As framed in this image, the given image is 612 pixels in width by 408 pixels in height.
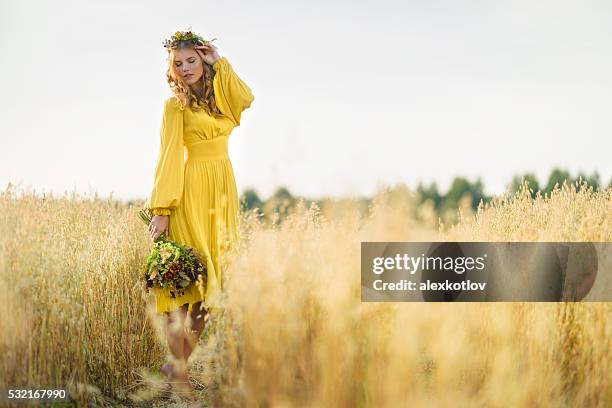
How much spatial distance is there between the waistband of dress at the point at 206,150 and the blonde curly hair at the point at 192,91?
0.54ft

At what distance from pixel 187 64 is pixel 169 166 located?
60 cm

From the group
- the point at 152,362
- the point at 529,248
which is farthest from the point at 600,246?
the point at 152,362

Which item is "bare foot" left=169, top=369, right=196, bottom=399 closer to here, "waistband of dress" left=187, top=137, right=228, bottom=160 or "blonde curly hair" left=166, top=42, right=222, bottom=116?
"waistband of dress" left=187, top=137, right=228, bottom=160

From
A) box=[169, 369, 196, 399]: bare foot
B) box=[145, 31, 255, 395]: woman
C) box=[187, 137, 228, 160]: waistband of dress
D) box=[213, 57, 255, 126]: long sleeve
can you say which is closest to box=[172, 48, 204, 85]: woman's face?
box=[145, 31, 255, 395]: woman

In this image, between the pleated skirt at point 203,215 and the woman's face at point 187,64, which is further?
the woman's face at point 187,64

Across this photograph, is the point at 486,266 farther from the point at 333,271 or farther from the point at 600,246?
the point at 333,271

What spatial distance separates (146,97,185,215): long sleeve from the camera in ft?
10.8

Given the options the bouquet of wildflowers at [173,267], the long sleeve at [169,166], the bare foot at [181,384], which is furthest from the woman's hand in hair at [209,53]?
the bare foot at [181,384]

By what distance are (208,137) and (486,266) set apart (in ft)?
5.60

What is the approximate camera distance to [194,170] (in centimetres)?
343

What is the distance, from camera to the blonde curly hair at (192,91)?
11.2 feet

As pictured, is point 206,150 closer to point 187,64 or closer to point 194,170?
point 194,170

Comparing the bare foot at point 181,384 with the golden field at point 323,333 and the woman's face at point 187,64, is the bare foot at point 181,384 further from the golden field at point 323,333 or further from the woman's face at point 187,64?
the woman's face at point 187,64

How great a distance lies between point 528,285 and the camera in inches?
119
